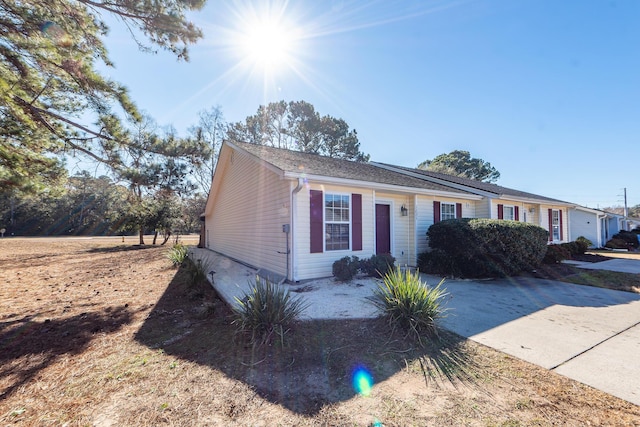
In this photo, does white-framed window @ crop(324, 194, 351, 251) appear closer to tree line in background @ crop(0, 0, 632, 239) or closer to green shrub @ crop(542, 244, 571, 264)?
tree line in background @ crop(0, 0, 632, 239)

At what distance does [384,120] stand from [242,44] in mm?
6752

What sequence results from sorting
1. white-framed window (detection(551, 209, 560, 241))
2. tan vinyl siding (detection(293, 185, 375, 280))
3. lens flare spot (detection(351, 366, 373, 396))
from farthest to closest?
white-framed window (detection(551, 209, 560, 241)) → tan vinyl siding (detection(293, 185, 375, 280)) → lens flare spot (detection(351, 366, 373, 396))

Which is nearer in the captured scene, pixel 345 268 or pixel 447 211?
pixel 345 268

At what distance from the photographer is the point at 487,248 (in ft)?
24.5

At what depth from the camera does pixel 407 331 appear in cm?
359

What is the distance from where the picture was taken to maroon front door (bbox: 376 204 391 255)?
872 cm

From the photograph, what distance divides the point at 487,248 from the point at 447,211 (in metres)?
3.17

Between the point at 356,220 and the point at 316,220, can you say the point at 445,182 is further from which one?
the point at 316,220

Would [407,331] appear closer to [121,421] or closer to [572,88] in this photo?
[121,421]

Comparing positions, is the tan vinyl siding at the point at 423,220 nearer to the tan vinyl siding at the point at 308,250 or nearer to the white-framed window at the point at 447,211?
the white-framed window at the point at 447,211

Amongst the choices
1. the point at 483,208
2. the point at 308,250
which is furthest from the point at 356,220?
the point at 483,208

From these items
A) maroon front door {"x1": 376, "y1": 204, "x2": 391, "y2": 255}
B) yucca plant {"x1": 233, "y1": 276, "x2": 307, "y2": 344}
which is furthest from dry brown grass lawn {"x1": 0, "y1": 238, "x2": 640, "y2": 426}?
maroon front door {"x1": 376, "y1": 204, "x2": 391, "y2": 255}

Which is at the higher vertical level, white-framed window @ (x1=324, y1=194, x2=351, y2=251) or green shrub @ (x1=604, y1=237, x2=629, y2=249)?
white-framed window @ (x1=324, y1=194, x2=351, y2=251)

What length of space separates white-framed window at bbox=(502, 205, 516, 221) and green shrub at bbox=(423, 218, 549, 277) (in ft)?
13.6
